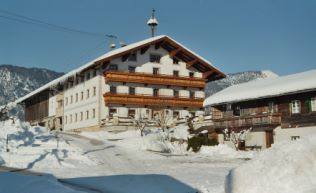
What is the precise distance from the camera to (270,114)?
37156mm

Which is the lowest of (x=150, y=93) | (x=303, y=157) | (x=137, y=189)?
(x=137, y=189)

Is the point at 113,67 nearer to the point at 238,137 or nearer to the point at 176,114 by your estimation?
the point at 176,114

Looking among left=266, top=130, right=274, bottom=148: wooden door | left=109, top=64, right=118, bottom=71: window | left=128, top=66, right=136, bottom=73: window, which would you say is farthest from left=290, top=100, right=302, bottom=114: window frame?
left=109, top=64, right=118, bottom=71: window

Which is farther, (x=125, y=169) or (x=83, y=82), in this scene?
(x=83, y=82)

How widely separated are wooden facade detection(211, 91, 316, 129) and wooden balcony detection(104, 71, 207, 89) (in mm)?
12077

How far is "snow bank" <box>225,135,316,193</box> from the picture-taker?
9039mm

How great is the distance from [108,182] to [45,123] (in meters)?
51.8

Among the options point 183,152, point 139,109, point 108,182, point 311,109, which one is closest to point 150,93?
point 139,109

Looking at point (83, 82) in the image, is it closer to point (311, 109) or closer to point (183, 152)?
point (183, 152)

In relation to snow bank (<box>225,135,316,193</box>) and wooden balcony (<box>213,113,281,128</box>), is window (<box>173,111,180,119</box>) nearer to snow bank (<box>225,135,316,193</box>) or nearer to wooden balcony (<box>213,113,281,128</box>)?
wooden balcony (<box>213,113,281,128</box>)

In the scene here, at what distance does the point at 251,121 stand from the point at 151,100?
641 inches

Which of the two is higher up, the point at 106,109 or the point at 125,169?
the point at 106,109

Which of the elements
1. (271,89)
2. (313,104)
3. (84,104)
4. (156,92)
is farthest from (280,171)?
(84,104)

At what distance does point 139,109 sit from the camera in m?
52.1
